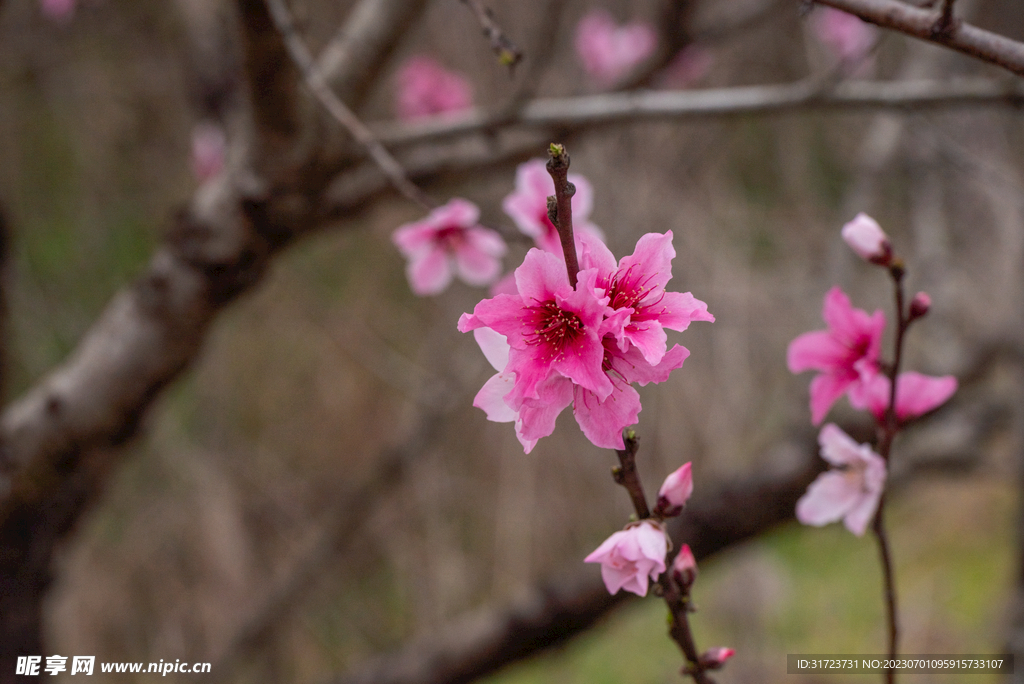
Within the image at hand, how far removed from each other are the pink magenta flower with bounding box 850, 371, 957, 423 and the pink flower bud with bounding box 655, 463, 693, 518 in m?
0.17

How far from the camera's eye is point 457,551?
6.61 feet

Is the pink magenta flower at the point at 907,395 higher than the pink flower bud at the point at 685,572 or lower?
higher

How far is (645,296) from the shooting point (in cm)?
36

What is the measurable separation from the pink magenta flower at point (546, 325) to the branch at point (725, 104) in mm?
574

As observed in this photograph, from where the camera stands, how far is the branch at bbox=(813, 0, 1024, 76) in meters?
0.35

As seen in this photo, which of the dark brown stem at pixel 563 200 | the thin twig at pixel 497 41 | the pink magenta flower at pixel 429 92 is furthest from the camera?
the pink magenta flower at pixel 429 92

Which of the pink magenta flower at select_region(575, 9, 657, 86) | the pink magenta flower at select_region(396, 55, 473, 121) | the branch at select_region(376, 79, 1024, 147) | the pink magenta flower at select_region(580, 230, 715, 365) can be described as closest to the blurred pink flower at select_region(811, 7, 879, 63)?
the pink magenta flower at select_region(575, 9, 657, 86)

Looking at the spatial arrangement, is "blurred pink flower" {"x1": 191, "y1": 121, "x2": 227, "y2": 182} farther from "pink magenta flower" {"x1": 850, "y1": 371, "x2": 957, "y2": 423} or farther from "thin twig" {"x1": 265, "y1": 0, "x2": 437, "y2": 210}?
"pink magenta flower" {"x1": 850, "y1": 371, "x2": 957, "y2": 423}

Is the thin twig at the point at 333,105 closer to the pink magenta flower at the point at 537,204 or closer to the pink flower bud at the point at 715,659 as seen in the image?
the pink magenta flower at the point at 537,204

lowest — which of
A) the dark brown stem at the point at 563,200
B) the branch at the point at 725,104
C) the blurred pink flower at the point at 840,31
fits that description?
the dark brown stem at the point at 563,200

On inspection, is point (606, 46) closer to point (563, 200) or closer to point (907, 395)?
point (907, 395)

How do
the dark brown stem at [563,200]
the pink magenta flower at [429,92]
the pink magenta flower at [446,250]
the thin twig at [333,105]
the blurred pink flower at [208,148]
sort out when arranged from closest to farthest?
the dark brown stem at [563,200]
the thin twig at [333,105]
the pink magenta flower at [446,250]
the pink magenta flower at [429,92]
the blurred pink flower at [208,148]

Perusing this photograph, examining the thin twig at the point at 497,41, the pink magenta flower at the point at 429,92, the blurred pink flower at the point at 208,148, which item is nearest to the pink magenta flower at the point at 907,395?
the thin twig at the point at 497,41

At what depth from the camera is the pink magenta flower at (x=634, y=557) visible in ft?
1.06
